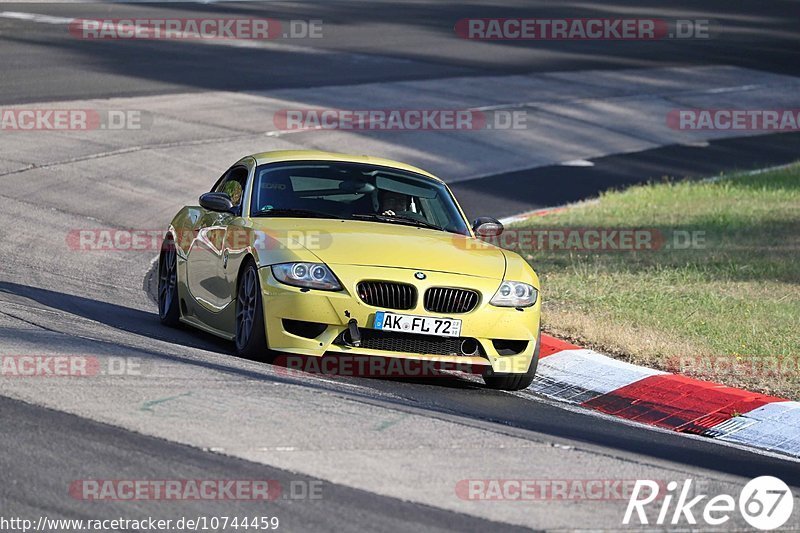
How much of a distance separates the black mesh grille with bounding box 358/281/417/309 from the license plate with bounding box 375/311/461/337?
11 centimetres

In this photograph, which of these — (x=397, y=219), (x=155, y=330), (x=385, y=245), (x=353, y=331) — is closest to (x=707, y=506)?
(x=353, y=331)

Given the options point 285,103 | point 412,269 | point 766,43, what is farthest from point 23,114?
point 766,43

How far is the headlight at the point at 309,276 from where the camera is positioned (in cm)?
909

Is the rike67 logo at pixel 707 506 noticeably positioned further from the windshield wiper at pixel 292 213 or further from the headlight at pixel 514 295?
the windshield wiper at pixel 292 213

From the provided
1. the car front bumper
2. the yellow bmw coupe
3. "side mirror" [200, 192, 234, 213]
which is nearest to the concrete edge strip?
the yellow bmw coupe

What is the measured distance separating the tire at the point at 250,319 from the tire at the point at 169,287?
5.31 feet

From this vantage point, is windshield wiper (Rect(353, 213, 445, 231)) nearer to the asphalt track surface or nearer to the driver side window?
the driver side window

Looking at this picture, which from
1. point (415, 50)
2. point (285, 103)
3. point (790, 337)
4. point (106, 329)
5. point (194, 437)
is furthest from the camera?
point (415, 50)

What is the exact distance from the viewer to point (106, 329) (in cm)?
995

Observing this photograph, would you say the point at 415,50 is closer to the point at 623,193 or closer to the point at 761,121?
the point at 761,121

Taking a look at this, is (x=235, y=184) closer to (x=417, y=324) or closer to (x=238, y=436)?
(x=417, y=324)

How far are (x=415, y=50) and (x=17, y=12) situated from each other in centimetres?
939

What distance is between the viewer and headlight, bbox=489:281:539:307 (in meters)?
9.44

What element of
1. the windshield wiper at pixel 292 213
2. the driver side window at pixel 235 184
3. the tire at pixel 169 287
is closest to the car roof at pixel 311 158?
the driver side window at pixel 235 184
